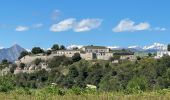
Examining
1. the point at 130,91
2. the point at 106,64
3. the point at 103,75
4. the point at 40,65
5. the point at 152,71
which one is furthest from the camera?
the point at 40,65

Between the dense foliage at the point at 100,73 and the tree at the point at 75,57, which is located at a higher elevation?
the tree at the point at 75,57

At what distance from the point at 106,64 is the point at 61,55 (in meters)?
31.1

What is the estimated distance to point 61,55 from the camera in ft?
655

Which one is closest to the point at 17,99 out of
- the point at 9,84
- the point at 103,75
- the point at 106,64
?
the point at 9,84

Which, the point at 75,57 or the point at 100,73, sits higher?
the point at 75,57

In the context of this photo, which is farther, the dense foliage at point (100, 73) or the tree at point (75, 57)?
the tree at point (75, 57)

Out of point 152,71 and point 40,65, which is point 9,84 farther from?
point 40,65

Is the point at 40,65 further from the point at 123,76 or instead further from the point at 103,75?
the point at 123,76

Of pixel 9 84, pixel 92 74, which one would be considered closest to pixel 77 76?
pixel 92 74

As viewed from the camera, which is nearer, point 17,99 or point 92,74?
point 17,99

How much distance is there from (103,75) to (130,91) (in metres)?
133

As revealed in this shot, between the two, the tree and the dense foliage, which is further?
the tree

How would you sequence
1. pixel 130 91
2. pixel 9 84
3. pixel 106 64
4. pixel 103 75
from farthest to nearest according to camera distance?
pixel 106 64, pixel 103 75, pixel 9 84, pixel 130 91

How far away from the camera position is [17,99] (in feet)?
49.6
